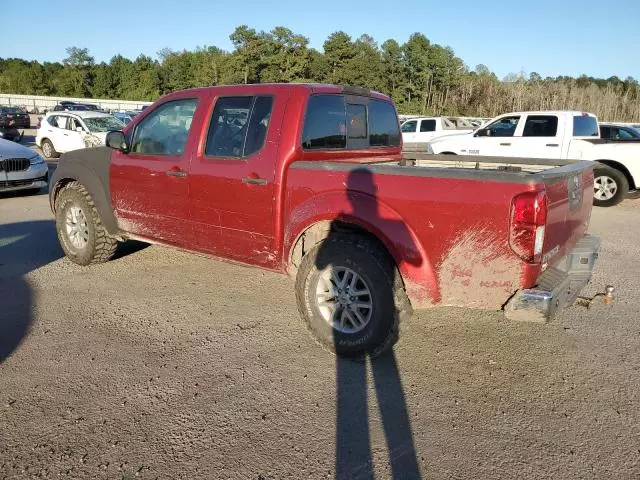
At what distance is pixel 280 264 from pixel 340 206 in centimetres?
83

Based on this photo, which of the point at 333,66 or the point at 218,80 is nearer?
the point at 333,66

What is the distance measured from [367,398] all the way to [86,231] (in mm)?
3987

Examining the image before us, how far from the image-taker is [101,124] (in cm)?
1717

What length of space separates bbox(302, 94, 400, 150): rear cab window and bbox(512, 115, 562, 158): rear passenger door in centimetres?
725

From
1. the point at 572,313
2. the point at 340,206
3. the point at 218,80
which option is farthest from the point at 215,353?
the point at 218,80

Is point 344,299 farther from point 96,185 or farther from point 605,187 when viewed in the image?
point 605,187

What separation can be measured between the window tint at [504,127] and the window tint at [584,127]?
1295 millimetres

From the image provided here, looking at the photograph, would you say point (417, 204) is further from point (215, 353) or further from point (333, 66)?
point (333, 66)

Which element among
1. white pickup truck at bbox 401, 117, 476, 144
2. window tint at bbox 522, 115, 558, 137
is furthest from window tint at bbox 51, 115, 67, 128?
window tint at bbox 522, 115, 558, 137

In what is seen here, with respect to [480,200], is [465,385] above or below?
below

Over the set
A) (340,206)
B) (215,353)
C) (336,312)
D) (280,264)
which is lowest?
(215,353)

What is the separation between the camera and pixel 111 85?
263ft

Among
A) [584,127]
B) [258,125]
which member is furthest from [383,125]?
[584,127]

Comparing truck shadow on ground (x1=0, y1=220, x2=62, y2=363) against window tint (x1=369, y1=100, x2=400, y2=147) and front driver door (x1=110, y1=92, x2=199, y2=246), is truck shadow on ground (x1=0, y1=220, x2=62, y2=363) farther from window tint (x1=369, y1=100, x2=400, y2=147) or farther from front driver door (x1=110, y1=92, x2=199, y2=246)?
window tint (x1=369, y1=100, x2=400, y2=147)
